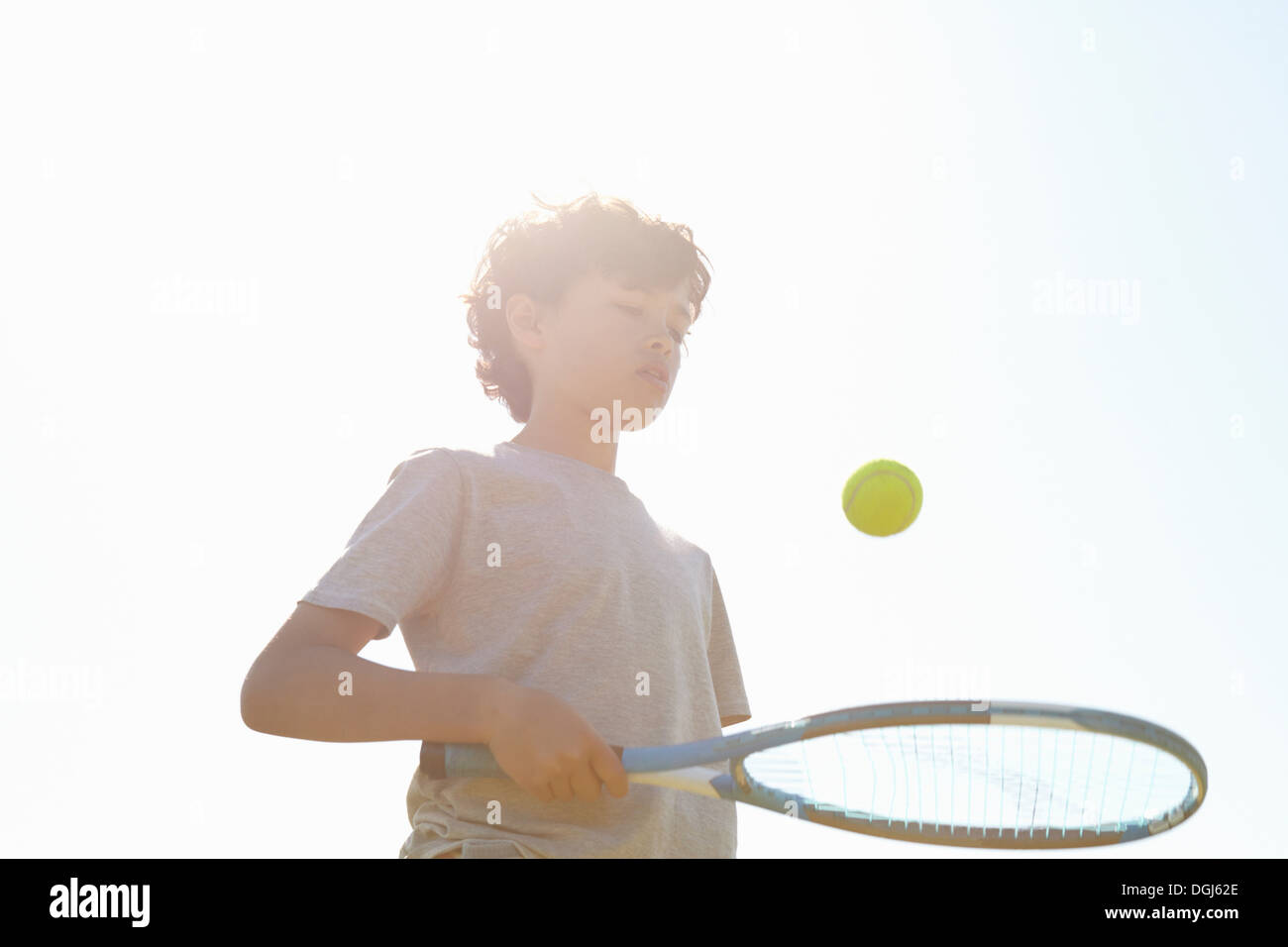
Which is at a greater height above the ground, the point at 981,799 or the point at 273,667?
the point at 273,667

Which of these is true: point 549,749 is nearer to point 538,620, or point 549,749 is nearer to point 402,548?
point 538,620

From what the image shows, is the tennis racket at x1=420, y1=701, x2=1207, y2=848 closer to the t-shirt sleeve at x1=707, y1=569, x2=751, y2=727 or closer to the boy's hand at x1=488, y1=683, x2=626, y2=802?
the boy's hand at x1=488, y1=683, x2=626, y2=802

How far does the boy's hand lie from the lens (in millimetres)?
2564

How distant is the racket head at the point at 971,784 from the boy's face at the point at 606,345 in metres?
1.09

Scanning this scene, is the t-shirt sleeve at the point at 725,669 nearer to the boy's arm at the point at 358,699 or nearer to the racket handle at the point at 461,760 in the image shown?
the racket handle at the point at 461,760

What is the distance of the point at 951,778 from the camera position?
290cm

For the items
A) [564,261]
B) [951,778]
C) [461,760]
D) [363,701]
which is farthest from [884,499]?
[363,701]

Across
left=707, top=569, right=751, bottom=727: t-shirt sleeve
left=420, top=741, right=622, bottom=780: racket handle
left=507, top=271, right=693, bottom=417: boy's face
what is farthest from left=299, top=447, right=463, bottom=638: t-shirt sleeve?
left=707, top=569, right=751, bottom=727: t-shirt sleeve

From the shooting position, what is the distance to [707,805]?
3164 millimetres

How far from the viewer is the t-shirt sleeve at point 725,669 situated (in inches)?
149

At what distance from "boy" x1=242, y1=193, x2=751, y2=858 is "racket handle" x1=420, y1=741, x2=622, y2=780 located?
44 mm
